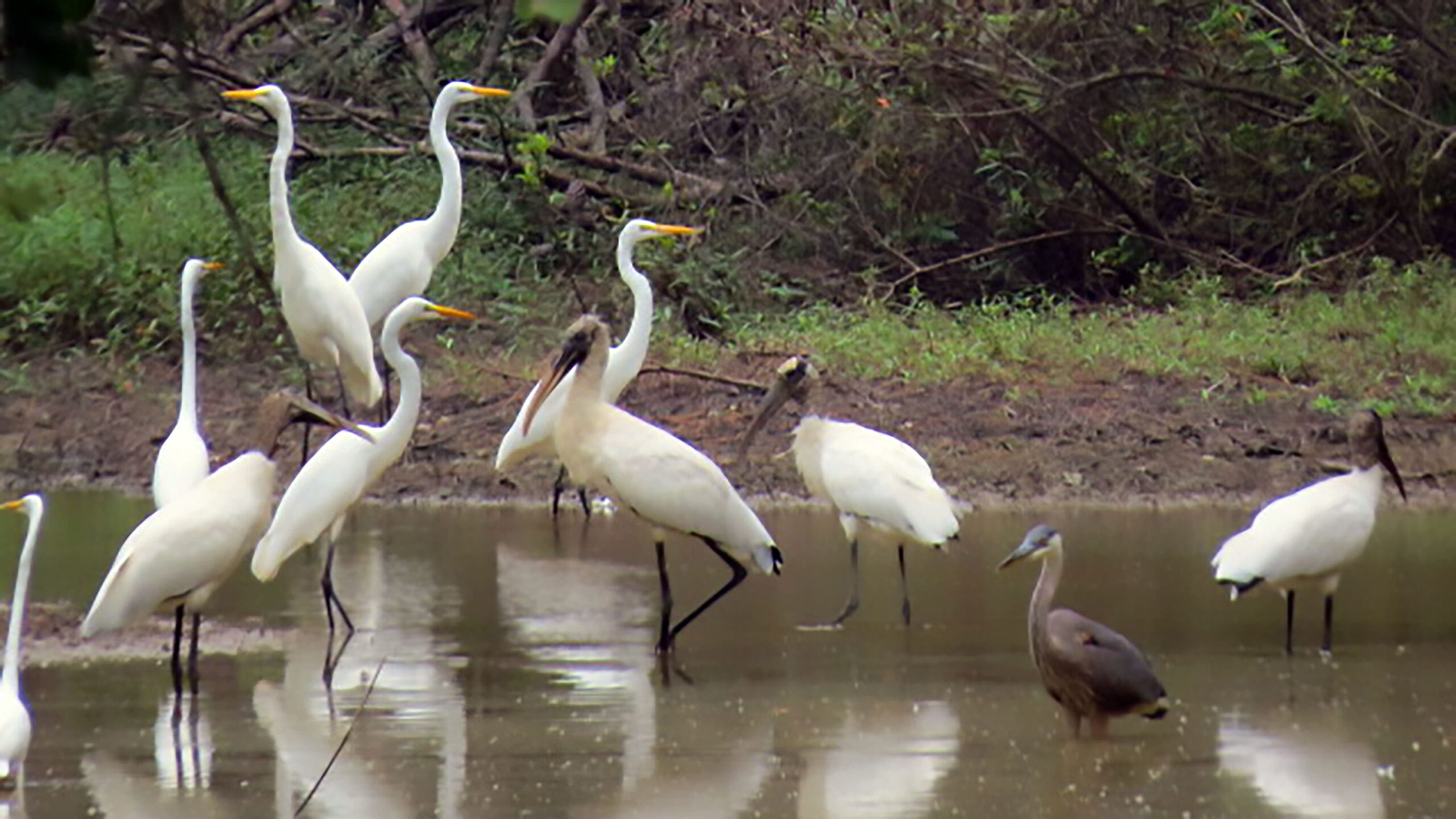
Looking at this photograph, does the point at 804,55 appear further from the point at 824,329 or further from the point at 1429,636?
the point at 1429,636

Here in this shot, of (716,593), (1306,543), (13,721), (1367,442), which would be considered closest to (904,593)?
(716,593)

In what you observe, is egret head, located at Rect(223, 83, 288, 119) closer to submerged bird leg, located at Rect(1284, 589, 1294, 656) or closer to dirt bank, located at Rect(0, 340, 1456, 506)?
dirt bank, located at Rect(0, 340, 1456, 506)

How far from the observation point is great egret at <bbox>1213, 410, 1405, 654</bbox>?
24.1 feet

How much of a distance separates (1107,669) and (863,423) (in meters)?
5.58

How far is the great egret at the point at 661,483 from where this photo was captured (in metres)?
7.86

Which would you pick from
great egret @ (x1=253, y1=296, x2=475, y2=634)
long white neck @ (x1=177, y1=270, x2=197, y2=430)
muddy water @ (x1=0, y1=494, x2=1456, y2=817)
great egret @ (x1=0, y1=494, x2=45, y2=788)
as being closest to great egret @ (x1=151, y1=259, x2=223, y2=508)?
long white neck @ (x1=177, y1=270, x2=197, y2=430)

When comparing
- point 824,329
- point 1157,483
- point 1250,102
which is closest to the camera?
point 1157,483

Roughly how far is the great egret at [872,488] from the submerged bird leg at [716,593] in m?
0.39

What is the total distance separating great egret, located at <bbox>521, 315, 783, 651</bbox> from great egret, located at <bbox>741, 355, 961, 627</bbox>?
483 mm

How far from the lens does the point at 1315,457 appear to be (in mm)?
10836

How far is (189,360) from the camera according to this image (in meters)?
9.29

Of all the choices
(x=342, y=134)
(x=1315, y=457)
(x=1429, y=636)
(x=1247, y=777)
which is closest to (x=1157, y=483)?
(x=1315, y=457)

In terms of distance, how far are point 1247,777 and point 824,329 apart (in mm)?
8237

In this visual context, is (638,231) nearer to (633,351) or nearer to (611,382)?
(633,351)
